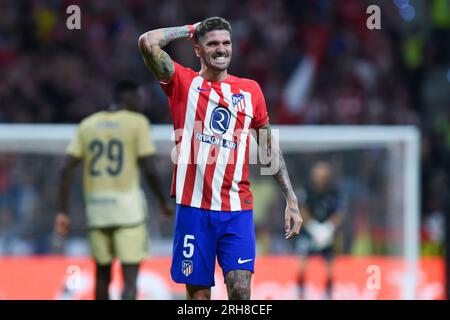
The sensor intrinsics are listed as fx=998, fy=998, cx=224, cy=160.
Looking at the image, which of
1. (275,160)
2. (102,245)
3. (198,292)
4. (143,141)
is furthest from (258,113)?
(102,245)

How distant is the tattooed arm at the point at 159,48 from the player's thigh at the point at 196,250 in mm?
776

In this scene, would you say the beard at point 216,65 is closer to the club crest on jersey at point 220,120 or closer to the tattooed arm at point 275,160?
the club crest on jersey at point 220,120

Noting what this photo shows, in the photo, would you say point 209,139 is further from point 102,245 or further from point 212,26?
point 102,245

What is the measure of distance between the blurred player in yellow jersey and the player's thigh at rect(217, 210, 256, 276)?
229 cm

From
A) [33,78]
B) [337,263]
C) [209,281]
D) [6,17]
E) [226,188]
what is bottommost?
[337,263]

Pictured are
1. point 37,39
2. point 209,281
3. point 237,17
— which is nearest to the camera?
point 209,281

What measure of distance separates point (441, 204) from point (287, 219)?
29.9 ft

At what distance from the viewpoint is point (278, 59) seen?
51.8 ft

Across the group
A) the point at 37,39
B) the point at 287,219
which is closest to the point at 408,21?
the point at 37,39

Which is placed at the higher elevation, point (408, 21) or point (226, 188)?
point (408, 21)

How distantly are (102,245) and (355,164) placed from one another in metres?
5.09

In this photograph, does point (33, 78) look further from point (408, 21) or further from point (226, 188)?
point (226, 188)

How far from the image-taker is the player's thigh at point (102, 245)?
25.6ft

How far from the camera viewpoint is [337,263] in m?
11.9
